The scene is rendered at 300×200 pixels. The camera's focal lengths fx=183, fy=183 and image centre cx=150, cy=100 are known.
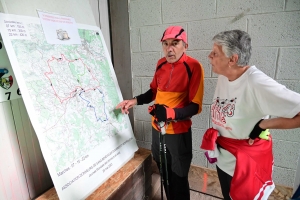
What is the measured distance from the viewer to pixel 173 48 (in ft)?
3.78

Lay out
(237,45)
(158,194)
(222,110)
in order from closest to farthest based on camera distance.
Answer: (237,45)
(222,110)
(158,194)

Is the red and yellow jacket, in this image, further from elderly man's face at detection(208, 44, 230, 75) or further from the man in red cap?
elderly man's face at detection(208, 44, 230, 75)

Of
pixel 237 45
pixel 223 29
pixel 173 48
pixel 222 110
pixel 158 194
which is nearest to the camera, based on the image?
pixel 237 45

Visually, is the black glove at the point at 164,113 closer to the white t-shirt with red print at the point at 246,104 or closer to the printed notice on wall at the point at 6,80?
the white t-shirt with red print at the point at 246,104

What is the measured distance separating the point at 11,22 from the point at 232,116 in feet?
3.93

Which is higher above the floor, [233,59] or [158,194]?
[233,59]

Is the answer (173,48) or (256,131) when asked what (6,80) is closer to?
(173,48)

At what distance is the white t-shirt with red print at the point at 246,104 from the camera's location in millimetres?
804

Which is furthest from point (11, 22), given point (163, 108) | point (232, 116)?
point (232, 116)

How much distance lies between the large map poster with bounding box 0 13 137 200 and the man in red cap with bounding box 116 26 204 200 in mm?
224

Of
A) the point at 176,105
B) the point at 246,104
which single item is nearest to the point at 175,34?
the point at 176,105

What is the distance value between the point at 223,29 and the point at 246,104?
2.36ft

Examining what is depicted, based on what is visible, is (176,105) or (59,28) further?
(176,105)

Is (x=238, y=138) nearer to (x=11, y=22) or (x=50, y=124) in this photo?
(x=50, y=124)
